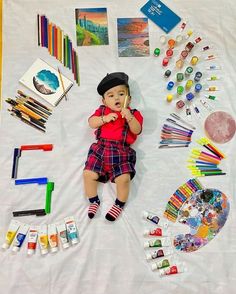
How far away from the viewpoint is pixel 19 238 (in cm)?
137

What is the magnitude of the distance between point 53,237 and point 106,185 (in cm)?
30

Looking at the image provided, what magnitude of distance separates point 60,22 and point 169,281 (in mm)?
1265

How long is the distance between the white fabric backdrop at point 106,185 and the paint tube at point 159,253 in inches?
1.0

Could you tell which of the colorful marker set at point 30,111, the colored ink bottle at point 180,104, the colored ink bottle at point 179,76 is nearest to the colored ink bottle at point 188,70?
the colored ink bottle at point 179,76

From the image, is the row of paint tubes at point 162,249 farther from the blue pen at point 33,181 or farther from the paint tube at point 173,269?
the blue pen at point 33,181

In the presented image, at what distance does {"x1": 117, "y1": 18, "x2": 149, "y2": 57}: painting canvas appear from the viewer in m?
1.66

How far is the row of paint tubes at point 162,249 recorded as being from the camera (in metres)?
1.35

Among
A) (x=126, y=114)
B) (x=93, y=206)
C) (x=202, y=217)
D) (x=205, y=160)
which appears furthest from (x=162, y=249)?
(x=126, y=114)

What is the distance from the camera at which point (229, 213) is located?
1.44 m

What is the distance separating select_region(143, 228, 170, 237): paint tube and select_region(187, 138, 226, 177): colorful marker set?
Answer: 0.27 metres

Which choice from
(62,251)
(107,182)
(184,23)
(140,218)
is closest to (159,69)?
(184,23)

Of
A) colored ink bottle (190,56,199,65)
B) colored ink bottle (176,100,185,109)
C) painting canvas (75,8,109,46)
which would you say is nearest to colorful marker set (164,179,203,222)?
colored ink bottle (176,100,185,109)

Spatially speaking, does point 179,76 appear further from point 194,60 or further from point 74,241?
point 74,241

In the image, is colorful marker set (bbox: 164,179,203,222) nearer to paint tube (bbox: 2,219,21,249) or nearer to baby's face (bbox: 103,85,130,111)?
baby's face (bbox: 103,85,130,111)
